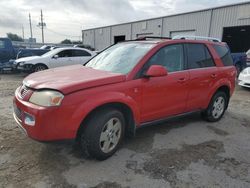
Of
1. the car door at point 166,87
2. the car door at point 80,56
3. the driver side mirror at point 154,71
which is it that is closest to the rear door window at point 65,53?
the car door at point 80,56

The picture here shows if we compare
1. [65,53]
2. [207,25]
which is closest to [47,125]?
[65,53]

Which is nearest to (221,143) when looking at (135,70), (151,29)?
(135,70)

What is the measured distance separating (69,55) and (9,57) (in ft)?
11.9

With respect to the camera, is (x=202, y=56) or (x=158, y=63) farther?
(x=202, y=56)

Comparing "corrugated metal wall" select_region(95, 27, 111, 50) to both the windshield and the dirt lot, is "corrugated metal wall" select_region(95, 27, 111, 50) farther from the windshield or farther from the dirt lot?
the dirt lot

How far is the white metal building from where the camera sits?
16.4m

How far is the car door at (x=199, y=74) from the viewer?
435cm

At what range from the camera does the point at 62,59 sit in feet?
38.7

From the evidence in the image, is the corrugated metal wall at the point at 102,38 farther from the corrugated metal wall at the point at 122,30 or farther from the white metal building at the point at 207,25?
the white metal building at the point at 207,25

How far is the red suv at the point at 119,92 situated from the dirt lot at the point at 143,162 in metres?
0.33

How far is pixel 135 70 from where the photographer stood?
3.46m

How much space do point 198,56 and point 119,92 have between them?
214 cm

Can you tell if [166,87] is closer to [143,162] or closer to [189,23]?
[143,162]

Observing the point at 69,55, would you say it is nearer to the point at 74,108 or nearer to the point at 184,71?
the point at 184,71
